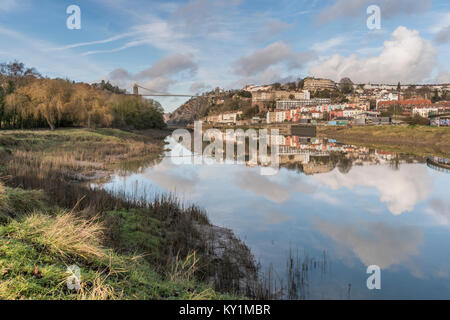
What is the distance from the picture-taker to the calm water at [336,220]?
6.32m

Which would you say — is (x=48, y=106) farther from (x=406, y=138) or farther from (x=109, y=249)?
(x=406, y=138)

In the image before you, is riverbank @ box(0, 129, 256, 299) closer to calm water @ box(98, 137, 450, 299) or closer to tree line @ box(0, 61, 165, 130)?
calm water @ box(98, 137, 450, 299)

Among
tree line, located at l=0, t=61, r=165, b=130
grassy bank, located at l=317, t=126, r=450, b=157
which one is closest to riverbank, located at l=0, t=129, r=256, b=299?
tree line, located at l=0, t=61, r=165, b=130

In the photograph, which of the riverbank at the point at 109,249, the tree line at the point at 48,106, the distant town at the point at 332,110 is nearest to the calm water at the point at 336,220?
the riverbank at the point at 109,249

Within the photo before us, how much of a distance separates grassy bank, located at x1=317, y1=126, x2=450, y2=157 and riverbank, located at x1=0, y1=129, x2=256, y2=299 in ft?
104

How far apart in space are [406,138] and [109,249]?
51638 millimetres

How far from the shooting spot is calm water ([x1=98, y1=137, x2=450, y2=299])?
632 centimetres

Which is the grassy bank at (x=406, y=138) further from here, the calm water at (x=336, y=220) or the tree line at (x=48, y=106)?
the tree line at (x=48, y=106)

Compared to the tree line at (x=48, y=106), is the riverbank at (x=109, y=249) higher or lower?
lower

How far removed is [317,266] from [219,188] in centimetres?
920

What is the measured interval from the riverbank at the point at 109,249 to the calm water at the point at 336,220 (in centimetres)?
116

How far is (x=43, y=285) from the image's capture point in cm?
361

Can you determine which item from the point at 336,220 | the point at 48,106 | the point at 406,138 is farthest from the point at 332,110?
the point at 336,220
